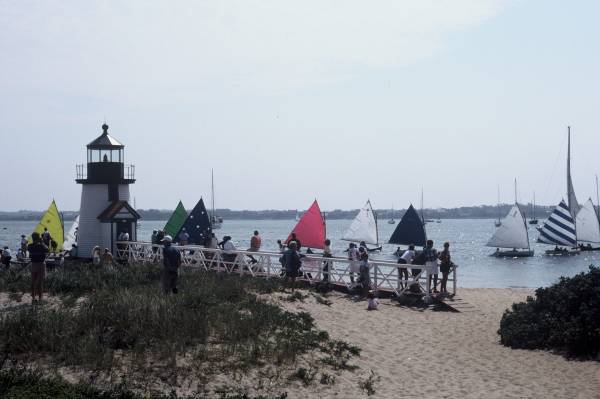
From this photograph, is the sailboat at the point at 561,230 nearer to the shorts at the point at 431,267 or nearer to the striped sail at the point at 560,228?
the striped sail at the point at 560,228

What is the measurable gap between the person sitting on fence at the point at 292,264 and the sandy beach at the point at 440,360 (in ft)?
4.78

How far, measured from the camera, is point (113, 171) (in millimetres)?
30672

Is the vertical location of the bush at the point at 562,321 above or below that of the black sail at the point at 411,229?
below

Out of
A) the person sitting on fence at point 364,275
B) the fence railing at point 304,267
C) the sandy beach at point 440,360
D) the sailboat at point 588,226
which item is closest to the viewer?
the sandy beach at point 440,360

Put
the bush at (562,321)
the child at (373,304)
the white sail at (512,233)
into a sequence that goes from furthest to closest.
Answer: the white sail at (512,233) → the child at (373,304) → the bush at (562,321)

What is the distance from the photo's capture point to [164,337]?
13.4 m

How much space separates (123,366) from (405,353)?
622 cm

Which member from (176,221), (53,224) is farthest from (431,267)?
(53,224)

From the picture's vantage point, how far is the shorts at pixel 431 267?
2002 cm

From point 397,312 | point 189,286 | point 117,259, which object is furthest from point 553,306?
point 117,259

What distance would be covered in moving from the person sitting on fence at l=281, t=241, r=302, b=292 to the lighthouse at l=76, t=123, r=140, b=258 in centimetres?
1164

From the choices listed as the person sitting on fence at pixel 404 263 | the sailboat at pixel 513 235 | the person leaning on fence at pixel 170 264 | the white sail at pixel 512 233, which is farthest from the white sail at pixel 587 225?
the person leaning on fence at pixel 170 264

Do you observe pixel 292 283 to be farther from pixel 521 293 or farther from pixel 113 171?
pixel 113 171

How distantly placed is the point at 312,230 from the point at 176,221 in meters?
8.60
